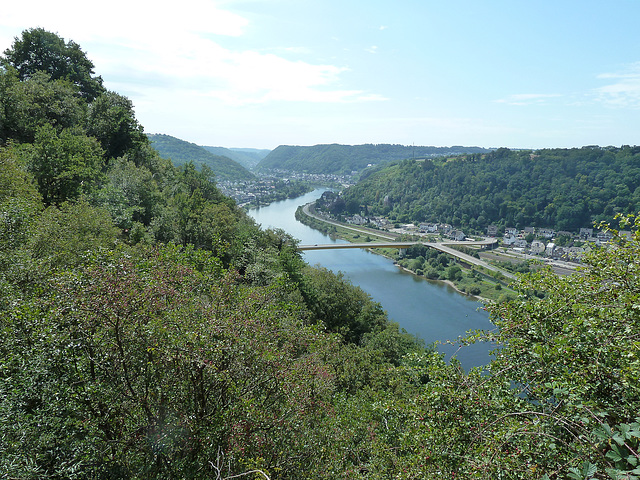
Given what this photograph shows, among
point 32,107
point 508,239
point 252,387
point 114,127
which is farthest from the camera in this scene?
point 508,239

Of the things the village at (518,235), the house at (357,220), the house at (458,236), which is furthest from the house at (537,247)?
the house at (357,220)

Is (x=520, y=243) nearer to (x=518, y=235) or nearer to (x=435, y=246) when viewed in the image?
(x=518, y=235)

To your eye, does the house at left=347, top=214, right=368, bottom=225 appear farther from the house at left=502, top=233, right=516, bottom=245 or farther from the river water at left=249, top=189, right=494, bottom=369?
the house at left=502, top=233, right=516, bottom=245

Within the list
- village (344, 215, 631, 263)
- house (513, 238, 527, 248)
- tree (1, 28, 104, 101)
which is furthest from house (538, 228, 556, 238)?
tree (1, 28, 104, 101)

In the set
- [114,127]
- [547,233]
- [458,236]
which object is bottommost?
[458,236]

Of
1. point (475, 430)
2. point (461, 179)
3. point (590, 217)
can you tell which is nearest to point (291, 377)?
point (475, 430)

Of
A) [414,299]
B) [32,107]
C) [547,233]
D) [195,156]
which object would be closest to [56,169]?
[32,107]
